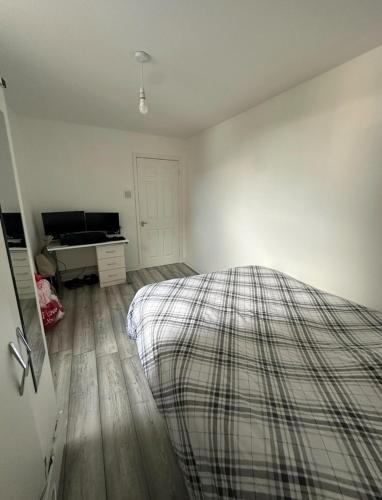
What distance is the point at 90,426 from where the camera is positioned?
1345 millimetres

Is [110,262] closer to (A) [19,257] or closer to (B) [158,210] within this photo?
(B) [158,210]

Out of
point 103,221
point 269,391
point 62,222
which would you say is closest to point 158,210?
point 103,221

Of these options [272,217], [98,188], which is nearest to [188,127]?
[98,188]

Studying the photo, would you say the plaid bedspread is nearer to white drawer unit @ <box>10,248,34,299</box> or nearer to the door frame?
white drawer unit @ <box>10,248,34,299</box>

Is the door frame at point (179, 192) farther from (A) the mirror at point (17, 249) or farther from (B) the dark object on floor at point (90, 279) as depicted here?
(A) the mirror at point (17, 249)

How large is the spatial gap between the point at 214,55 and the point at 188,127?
1.74m

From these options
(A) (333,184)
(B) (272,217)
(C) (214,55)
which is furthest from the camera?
(B) (272,217)

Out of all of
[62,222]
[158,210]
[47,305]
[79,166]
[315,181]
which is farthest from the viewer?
[158,210]

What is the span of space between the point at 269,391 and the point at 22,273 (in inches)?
48.6

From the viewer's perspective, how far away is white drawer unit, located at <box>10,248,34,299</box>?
905 millimetres

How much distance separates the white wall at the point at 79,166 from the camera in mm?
2883

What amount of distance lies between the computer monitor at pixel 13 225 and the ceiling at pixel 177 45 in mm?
1121

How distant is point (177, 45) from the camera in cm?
138

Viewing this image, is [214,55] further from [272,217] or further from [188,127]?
[188,127]
